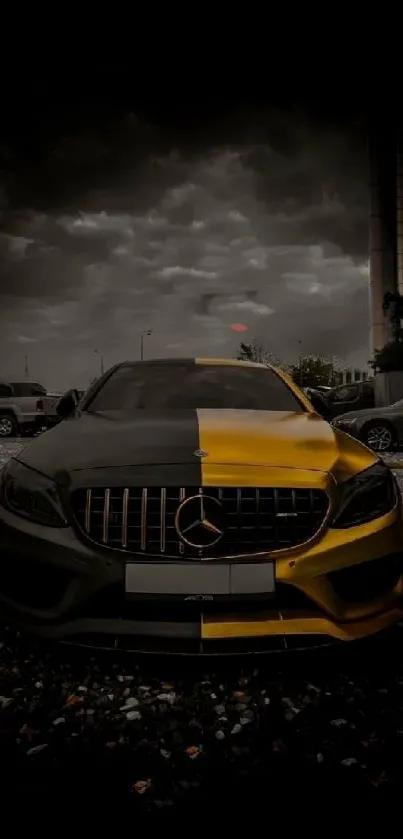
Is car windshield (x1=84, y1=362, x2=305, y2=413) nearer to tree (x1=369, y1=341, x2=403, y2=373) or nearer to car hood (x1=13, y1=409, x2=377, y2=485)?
car hood (x1=13, y1=409, x2=377, y2=485)

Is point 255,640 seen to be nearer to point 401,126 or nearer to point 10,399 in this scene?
point 10,399

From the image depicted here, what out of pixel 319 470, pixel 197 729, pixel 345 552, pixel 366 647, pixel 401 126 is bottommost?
pixel 197 729

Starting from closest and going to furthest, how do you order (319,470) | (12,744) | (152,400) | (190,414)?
1. (12,744)
2. (319,470)
3. (190,414)
4. (152,400)

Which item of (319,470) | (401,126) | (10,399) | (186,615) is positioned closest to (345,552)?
(319,470)

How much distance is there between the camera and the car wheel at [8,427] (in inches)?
968

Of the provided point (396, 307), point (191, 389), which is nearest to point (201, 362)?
point (191, 389)

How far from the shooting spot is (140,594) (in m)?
2.74

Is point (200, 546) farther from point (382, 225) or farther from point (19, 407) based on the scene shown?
point (382, 225)

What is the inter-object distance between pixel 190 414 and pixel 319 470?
117cm

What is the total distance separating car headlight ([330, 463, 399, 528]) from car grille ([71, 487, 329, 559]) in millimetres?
74

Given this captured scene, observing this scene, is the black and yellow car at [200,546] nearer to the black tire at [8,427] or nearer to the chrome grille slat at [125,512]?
the chrome grille slat at [125,512]

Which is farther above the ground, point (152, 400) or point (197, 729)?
point (152, 400)

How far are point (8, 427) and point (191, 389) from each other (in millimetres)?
20720

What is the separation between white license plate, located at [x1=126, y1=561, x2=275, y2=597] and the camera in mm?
2734
